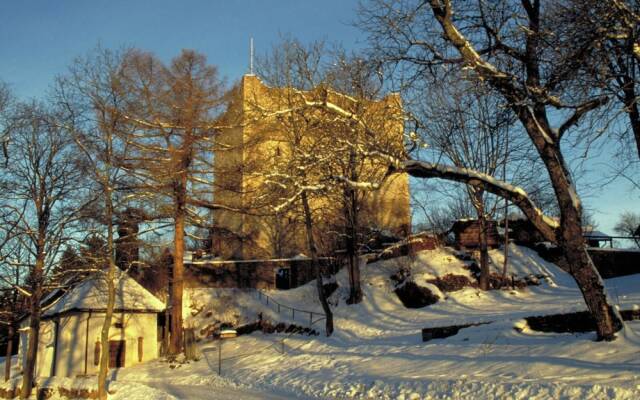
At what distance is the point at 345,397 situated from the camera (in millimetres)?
13227

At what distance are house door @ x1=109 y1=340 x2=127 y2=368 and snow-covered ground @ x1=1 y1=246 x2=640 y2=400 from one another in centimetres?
227

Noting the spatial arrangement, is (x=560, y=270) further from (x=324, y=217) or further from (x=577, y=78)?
(x=577, y=78)

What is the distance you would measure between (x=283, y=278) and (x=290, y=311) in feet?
21.0

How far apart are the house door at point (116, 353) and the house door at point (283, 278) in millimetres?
11230

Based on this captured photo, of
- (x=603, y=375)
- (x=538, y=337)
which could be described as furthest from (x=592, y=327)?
(x=603, y=375)

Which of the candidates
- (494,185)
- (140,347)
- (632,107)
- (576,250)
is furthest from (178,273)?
(632,107)

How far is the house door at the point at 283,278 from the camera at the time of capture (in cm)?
3675

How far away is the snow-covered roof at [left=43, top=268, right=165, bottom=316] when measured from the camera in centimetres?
2795

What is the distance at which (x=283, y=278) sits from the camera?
121ft

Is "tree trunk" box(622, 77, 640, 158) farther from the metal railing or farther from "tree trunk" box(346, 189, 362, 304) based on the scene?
the metal railing

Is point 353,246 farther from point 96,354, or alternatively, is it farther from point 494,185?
point 494,185

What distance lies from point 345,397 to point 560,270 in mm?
21728

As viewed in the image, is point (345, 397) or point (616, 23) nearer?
point (616, 23)

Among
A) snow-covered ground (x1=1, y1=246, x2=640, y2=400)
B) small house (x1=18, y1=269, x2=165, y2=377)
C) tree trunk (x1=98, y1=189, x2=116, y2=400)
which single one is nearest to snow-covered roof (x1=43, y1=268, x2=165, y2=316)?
small house (x1=18, y1=269, x2=165, y2=377)
